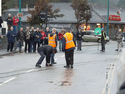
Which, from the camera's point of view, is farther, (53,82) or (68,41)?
(68,41)

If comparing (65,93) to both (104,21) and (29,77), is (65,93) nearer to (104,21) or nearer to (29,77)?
(29,77)

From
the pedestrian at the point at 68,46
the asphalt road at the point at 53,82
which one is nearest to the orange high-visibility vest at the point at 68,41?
the pedestrian at the point at 68,46

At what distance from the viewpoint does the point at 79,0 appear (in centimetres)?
6688

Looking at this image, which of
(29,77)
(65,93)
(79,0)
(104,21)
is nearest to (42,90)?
(65,93)

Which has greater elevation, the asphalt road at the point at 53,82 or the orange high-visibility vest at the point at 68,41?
the orange high-visibility vest at the point at 68,41

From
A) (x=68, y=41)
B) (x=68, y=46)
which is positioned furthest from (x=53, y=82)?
(x=68, y=41)

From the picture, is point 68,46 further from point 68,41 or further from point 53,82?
point 53,82

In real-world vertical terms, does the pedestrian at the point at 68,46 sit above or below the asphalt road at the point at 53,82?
above

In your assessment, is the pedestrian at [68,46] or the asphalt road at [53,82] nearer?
the asphalt road at [53,82]

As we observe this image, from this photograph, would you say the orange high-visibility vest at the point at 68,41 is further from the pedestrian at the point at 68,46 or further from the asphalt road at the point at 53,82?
the asphalt road at the point at 53,82

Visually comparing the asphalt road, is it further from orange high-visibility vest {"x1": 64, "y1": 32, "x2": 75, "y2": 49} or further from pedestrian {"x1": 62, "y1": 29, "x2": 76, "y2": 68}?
orange high-visibility vest {"x1": 64, "y1": 32, "x2": 75, "y2": 49}

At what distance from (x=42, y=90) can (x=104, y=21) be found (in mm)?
61821

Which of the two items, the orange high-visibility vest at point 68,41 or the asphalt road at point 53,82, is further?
the orange high-visibility vest at point 68,41

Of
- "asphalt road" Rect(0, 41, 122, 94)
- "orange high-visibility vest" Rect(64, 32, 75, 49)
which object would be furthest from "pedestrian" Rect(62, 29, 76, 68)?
"asphalt road" Rect(0, 41, 122, 94)
